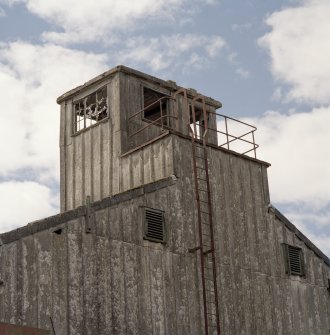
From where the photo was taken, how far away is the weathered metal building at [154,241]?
16.7m

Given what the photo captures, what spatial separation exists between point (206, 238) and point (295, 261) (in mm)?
3841

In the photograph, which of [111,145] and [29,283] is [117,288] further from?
[111,145]

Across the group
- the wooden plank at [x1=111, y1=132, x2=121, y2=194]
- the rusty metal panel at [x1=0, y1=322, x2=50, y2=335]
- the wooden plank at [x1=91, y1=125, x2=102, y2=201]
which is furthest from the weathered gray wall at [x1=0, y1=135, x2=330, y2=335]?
the wooden plank at [x1=91, y1=125, x2=102, y2=201]

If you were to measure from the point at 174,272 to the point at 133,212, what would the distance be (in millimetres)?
1861

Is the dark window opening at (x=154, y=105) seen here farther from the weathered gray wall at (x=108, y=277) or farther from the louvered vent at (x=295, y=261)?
the louvered vent at (x=295, y=261)

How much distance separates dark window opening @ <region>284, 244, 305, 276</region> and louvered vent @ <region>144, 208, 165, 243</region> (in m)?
5.04

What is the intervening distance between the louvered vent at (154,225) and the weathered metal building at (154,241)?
38mm

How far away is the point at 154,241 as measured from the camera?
19.3 metres

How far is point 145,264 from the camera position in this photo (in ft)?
61.7

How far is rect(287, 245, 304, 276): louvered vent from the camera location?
2302 cm

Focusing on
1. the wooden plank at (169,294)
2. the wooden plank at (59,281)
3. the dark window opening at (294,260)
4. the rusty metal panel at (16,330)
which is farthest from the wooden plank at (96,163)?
the rusty metal panel at (16,330)

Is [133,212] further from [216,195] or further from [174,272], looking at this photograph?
[216,195]

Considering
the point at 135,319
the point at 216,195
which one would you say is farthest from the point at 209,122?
the point at 135,319

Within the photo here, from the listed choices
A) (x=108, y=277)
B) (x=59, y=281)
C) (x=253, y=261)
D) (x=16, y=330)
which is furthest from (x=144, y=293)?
(x=16, y=330)
